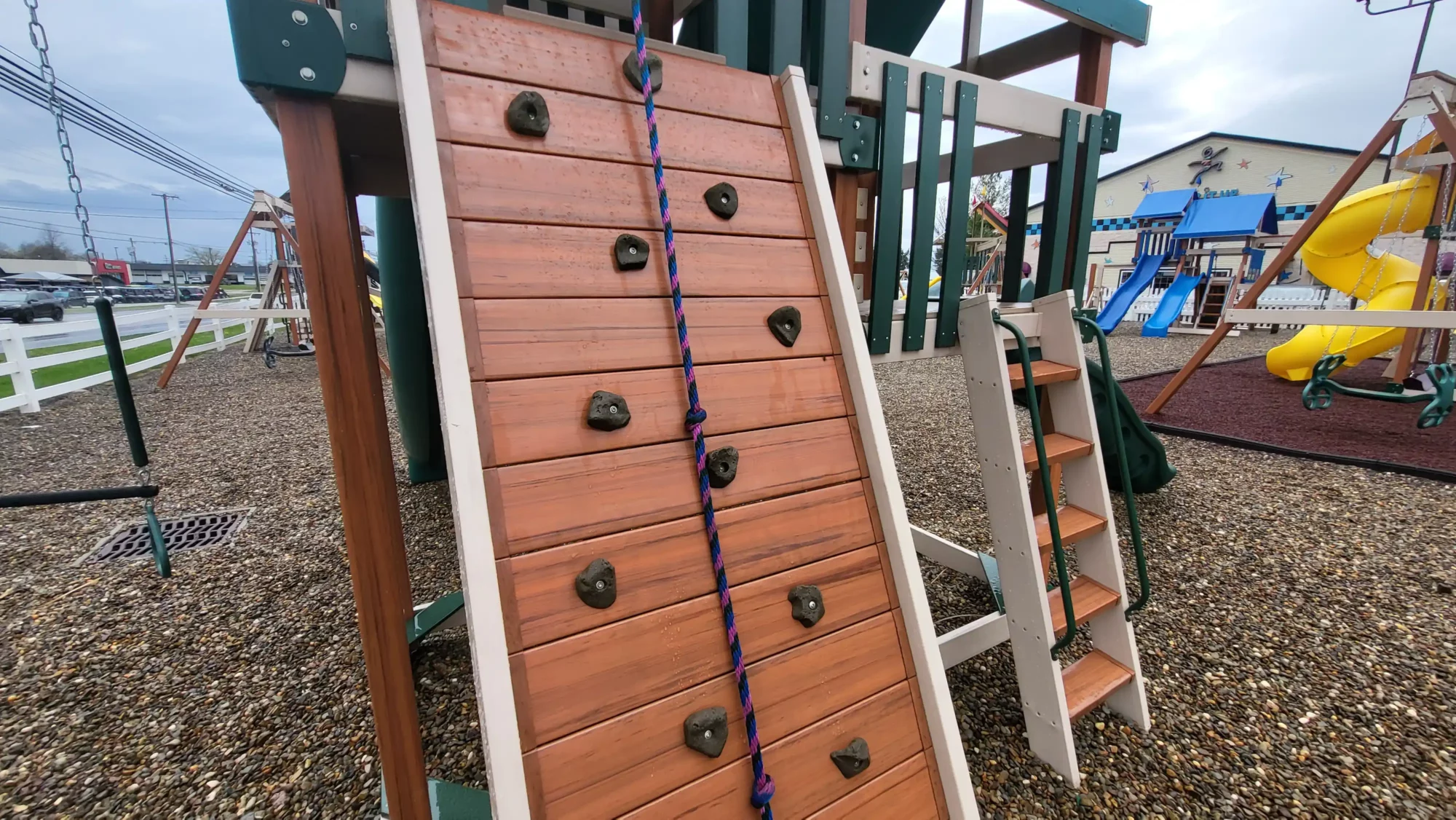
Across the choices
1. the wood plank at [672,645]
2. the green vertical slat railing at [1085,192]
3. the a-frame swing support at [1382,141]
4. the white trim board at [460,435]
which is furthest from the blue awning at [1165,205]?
the white trim board at [460,435]

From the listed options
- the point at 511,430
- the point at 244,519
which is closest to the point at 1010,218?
the point at 511,430

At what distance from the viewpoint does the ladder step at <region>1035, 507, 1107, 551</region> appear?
1.62 metres

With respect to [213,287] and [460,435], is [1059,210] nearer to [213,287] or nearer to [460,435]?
[460,435]

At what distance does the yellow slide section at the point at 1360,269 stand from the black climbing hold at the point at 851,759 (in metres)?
7.19

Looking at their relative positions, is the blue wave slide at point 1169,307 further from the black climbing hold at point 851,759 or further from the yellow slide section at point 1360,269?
the black climbing hold at point 851,759

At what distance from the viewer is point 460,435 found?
3.09ft

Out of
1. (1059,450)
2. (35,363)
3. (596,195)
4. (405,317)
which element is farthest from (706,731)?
(35,363)

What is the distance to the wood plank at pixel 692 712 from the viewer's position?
0.91 meters

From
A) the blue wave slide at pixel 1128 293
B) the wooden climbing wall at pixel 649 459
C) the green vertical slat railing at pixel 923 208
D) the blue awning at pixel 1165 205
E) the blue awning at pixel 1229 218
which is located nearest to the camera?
the wooden climbing wall at pixel 649 459

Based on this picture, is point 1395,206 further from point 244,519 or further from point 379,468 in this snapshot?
point 244,519

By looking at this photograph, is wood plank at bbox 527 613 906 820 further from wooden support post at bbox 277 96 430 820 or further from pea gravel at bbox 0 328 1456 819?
pea gravel at bbox 0 328 1456 819

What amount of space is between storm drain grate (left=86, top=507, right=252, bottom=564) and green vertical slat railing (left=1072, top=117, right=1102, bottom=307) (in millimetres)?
4236

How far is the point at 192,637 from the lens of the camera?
86.1 inches

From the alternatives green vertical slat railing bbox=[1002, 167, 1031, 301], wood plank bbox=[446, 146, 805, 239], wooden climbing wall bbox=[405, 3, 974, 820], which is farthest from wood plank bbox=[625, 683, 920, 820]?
green vertical slat railing bbox=[1002, 167, 1031, 301]
